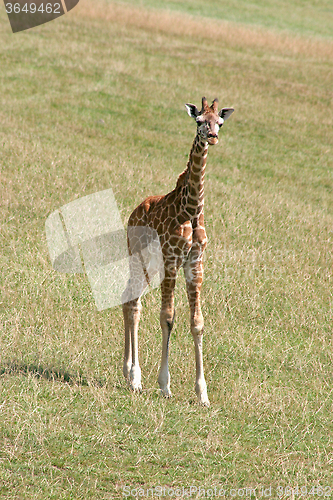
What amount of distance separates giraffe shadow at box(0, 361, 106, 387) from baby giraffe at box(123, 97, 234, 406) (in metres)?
0.55

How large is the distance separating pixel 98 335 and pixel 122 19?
28.0 metres

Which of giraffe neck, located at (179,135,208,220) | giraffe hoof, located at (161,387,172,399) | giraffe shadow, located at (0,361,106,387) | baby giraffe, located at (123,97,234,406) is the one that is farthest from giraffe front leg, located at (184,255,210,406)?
giraffe shadow, located at (0,361,106,387)

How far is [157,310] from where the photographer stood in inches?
352

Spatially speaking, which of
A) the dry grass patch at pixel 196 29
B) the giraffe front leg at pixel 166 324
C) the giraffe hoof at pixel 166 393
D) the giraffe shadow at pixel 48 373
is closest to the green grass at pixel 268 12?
the dry grass patch at pixel 196 29

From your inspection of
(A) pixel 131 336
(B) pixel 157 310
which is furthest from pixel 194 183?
(B) pixel 157 310

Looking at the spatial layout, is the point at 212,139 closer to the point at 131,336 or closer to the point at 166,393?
the point at 131,336

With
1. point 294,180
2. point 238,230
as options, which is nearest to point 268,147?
point 294,180

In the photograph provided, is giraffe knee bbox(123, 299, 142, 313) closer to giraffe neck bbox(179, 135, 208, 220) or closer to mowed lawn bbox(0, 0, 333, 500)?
mowed lawn bbox(0, 0, 333, 500)

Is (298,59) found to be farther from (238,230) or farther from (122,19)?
(238,230)

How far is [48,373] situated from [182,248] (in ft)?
8.13

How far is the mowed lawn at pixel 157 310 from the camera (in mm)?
6012

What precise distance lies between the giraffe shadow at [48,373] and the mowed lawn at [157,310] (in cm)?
2

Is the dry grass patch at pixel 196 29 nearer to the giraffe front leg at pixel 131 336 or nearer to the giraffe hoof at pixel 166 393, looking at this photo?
the giraffe front leg at pixel 131 336

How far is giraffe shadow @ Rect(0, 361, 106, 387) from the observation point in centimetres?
711
